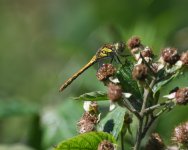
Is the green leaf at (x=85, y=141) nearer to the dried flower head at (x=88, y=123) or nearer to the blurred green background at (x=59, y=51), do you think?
the dried flower head at (x=88, y=123)

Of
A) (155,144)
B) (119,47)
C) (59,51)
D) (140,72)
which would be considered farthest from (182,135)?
(59,51)

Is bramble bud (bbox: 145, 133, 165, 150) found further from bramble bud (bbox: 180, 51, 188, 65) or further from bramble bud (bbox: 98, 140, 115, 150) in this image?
bramble bud (bbox: 180, 51, 188, 65)

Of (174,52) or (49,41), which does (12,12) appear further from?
(174,52)

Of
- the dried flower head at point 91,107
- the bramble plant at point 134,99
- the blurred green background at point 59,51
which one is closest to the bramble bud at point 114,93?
the bramble plant at point 134,99

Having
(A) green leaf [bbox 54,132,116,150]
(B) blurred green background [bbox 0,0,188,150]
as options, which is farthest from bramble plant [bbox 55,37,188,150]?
(B) blurred green background [bbox 0,0,188,150]

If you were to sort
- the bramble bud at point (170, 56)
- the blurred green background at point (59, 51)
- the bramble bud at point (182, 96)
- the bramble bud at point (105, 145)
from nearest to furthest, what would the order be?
the bramble bud at point (105, 145) → the bramble bud at point (182, 96) → the bramble bud at point (170, 56) → the blurred green background at point (59, 51)

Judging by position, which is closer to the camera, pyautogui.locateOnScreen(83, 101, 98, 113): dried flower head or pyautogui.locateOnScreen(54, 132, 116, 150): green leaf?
pyautogui.locateOnScreen(54, 132, 116, 150): green leaf

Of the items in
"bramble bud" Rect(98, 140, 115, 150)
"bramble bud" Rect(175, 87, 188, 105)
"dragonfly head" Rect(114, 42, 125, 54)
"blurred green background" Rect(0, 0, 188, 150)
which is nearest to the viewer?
"bramble bud" Rect(98, 140, 115, 150)
